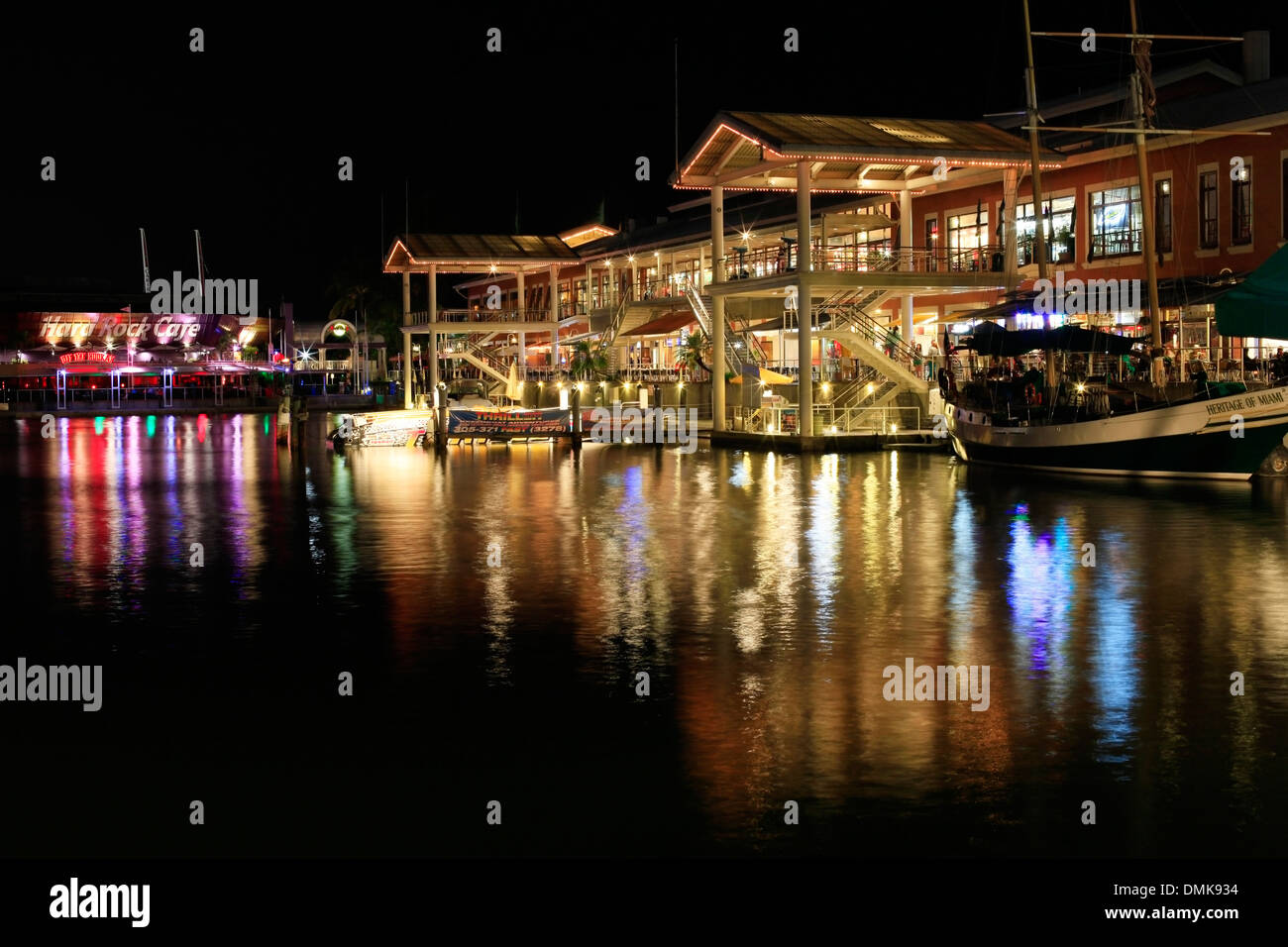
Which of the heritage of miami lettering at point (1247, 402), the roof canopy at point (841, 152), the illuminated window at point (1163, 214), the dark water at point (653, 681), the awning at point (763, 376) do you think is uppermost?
the roof canopy at point (841, 152)

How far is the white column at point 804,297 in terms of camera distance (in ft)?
124

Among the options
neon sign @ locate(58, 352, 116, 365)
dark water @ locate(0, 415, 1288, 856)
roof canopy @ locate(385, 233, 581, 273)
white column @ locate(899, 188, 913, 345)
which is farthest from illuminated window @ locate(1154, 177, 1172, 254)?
neon sign @ locate(58, 352, 116, 365)

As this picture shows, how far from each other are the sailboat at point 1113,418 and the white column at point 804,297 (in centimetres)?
348

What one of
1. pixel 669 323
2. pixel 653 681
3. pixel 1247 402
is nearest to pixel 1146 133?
pixel 1247 402

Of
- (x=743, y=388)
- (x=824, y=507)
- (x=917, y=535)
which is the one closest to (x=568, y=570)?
(x=917, y=535)

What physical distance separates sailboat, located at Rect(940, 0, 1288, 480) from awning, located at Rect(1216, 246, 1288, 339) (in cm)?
109

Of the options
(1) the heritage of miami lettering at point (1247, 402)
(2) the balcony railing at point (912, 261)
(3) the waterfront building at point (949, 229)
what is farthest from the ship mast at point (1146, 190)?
(2) the balcony railing at point (912, 261)

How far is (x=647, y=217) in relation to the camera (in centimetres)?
7944

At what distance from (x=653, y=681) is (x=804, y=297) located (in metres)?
28.0

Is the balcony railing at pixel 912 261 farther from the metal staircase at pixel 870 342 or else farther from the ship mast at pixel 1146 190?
the ship mast at pixel 1146 190

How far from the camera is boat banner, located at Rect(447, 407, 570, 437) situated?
43.5m

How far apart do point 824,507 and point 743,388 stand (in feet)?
69.2
